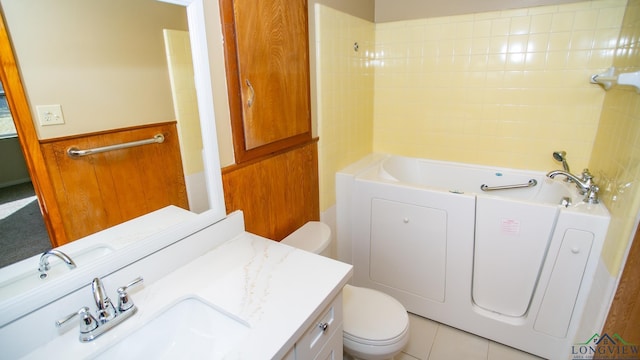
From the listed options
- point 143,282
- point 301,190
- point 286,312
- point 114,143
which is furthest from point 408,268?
point 114,143

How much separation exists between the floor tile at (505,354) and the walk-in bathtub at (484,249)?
4cm

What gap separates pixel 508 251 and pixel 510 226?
148mm

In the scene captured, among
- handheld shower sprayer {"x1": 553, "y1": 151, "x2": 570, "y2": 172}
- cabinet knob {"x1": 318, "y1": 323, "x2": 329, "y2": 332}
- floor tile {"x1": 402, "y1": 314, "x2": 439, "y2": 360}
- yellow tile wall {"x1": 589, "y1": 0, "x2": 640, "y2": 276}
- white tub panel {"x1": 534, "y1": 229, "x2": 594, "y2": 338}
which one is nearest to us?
cabinet knob {"x1": 318, "y1": 323, "x2": 329, "y2": 332}

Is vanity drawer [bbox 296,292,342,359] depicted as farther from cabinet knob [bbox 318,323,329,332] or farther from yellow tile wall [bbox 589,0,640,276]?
yellow tile wall [bbox 589,0,640,276]

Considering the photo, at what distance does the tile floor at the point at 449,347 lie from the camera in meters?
1.77

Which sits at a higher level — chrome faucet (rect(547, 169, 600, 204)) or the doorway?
the doorway

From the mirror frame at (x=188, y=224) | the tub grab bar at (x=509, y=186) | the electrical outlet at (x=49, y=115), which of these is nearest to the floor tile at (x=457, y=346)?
the tub grab bar at (x=509, y=186)

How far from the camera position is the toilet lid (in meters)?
1.39

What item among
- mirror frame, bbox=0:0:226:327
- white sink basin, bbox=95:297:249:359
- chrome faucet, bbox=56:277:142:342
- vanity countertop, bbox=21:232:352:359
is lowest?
white sink basin, bbox=95:297:249:359

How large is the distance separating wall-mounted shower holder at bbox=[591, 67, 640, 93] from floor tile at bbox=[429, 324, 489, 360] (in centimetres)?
150

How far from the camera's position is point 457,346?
1841 millimetres

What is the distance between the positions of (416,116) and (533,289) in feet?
4.68

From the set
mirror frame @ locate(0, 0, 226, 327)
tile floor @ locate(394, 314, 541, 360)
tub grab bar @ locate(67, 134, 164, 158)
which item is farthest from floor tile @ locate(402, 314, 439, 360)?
tub grab bar @ locate(67, 134, 164, 158)

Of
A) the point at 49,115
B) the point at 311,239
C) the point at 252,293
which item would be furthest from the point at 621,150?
the point at 49,115
